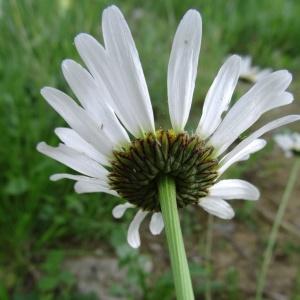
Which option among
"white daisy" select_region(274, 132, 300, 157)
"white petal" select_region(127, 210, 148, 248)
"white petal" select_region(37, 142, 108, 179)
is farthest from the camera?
"white daisy" select_region(274, 132, 300, 157)

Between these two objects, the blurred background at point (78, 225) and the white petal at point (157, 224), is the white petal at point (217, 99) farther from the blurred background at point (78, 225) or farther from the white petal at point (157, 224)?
A: the blurred background at point (78, 225)

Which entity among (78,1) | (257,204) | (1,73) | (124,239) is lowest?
(124,239)

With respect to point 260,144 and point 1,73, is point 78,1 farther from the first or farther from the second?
point 260,144

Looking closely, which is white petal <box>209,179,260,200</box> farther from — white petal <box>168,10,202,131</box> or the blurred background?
the blurred background

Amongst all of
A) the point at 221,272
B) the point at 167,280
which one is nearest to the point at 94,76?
the point at 167,280

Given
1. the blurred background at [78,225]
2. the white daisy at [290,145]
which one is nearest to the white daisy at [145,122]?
the blurred background at [78,225]

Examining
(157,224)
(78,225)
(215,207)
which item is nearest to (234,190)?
(215,207)

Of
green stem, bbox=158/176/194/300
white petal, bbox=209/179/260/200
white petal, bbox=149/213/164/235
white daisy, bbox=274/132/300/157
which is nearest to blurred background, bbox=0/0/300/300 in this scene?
white daisy, bbox=274/132/300/157
